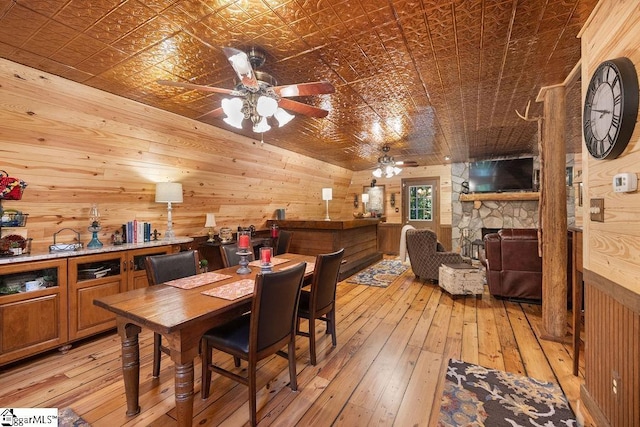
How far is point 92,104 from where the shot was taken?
9.08 feet

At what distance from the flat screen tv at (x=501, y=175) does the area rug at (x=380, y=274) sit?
108 inches

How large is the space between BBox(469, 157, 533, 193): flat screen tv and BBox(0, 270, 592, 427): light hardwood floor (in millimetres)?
3886

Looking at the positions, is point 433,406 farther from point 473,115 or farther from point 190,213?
point 190,213

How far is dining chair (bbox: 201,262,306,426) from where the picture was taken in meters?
1.71

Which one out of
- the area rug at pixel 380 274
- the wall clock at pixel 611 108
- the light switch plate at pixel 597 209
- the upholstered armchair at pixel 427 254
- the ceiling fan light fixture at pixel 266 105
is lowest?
the area rug at pixel 380 274

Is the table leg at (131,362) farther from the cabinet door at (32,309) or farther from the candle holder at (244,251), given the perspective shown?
the cabinet door at (32,309)

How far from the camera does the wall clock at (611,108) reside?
1.34m

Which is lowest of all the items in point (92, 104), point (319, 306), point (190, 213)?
point (319, 306)

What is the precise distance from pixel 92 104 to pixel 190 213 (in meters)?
1.85

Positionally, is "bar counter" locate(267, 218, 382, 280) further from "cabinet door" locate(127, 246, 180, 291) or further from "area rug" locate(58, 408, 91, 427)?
"area rug" locate(58, 408, 91, 427)

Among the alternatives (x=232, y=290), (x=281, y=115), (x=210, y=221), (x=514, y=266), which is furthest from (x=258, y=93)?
(x=514, y=266)

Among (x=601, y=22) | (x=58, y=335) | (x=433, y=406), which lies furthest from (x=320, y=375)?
A: (x=601, y=22)

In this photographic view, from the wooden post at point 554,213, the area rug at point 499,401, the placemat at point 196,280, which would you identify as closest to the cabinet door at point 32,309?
the placemat at point 196,280

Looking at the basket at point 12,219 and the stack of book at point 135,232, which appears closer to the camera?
the basket at point 12,219
